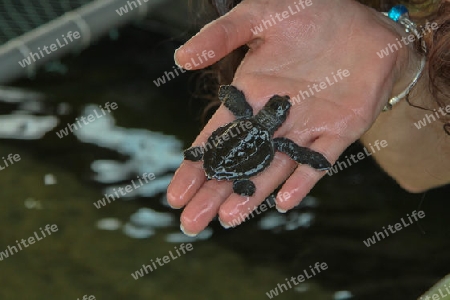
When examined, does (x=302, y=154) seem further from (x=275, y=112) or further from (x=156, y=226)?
(x=156, y=226)

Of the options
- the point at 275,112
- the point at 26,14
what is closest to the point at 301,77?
the point at 275,112

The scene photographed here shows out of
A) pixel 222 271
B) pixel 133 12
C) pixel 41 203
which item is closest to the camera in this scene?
pixel 222 271

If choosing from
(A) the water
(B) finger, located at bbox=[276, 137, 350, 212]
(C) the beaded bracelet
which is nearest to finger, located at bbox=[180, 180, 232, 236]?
(B) finger, located at bbox=[276, 137, 350, 212]

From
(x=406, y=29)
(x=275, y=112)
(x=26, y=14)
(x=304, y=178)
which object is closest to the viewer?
(x=304, y=178)

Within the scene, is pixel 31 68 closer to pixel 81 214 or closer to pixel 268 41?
pixel 81 214

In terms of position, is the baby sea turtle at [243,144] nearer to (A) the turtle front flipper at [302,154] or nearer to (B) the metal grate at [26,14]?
(A) the turtle front flipper at [302,154]

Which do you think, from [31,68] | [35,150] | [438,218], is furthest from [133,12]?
[438,218]
